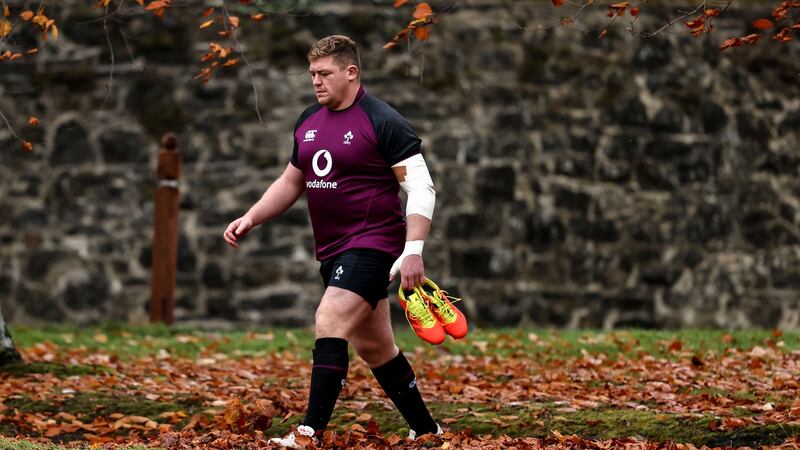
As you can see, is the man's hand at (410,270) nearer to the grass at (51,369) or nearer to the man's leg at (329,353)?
the man's leg at (329,353)

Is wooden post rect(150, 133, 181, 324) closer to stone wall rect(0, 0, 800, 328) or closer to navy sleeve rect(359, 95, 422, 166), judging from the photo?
stone wall rect(0, 0, 800, 328)

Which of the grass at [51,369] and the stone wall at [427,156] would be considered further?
the stone wall at [427,156]

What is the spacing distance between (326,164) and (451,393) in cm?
250

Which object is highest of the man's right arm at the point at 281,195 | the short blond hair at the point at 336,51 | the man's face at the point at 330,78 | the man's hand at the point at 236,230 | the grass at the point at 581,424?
the short blond hair at the point at 336,51

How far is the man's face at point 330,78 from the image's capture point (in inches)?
249

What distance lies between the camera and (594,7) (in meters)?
13.7

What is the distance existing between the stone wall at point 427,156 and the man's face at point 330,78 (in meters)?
7.06

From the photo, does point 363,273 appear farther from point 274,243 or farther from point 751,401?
point 274,243

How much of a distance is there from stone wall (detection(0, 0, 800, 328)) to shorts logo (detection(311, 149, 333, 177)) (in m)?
7.03

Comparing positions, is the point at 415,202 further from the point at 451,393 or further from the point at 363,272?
the point at 451,393

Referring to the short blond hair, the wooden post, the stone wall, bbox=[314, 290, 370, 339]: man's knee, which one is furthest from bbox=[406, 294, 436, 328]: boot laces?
A: the stone wall

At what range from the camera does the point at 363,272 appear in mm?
6207

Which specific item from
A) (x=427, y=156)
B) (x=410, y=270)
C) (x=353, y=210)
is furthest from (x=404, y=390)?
(x=427, y=156)

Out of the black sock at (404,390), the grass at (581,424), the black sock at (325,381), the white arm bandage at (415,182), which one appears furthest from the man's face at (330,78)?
the grass at (581,424)
